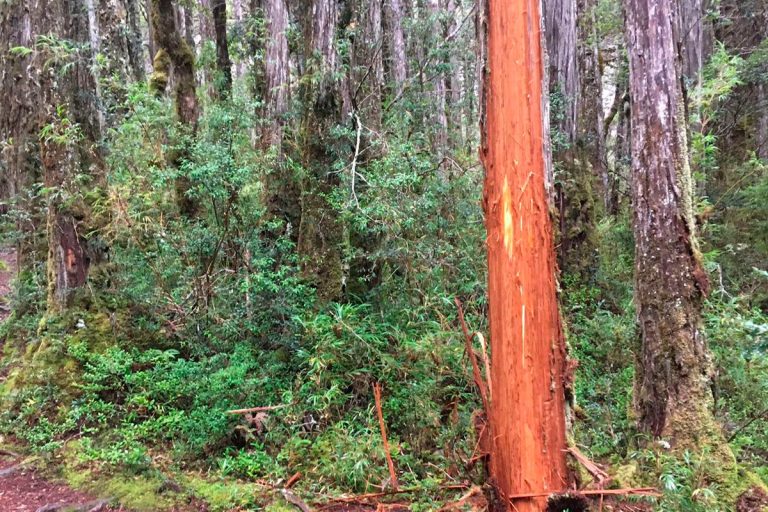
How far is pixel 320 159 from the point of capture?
6.51m

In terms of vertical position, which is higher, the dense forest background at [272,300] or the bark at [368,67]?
the bark at [368,67]

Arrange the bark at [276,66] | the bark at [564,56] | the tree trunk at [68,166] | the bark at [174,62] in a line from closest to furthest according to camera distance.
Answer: the tree trunk at [68,166] < the bark at [276,66] < the bark at [174,62] < the bark at [564,56]

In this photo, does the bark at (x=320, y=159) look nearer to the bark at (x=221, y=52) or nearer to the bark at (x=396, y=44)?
the bark at (x=221, y=52)

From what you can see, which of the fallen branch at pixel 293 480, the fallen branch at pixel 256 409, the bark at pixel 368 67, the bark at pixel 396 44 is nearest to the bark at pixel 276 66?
the bark at pixel 368 67

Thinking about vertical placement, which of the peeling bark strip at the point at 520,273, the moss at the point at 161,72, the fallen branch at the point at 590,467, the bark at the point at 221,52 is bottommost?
the fallen branch at the point at 590,467

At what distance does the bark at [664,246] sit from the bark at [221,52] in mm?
8696

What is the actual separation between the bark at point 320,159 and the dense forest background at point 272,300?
3 centimetres

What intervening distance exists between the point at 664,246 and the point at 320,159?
410 cm

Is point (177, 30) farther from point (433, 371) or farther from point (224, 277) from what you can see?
point (433, 371)

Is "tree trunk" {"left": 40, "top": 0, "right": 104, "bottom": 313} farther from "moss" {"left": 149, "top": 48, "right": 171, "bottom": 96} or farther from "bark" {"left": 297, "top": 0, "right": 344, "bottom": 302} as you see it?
"bark" {"left": 297, "top": 0, "right": 344, "bottom": 302}

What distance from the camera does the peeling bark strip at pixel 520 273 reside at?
108 inches

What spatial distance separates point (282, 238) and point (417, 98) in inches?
175

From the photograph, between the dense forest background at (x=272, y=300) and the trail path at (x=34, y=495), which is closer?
the trail path at (x=34, y=495)

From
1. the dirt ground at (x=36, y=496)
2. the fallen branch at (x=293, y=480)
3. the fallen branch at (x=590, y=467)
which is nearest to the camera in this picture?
the fallen branch at (x=590, y=467)
